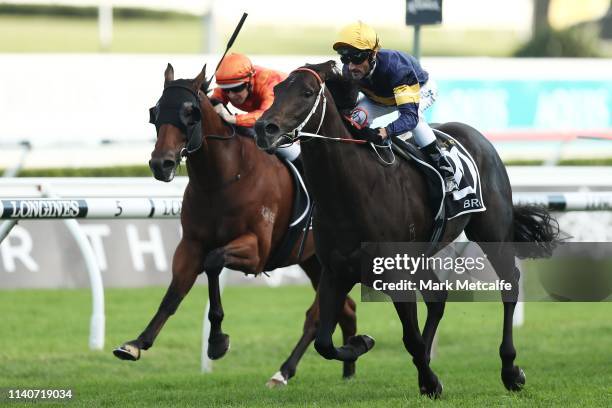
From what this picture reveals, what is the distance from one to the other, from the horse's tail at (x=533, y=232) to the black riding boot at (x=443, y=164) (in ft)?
3.08

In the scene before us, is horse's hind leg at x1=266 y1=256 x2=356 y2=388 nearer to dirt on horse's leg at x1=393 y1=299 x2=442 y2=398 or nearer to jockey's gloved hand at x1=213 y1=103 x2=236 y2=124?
dirt on horse's leg at x1=393 y1=299 x2=442 y2=398

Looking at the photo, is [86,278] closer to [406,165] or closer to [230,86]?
[230,86]

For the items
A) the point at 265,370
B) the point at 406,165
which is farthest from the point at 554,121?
the point at 406,165

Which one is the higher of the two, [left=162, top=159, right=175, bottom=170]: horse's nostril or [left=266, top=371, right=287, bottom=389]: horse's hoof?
[left=162, top=159, right=175, bottom=170]: horse's nostril

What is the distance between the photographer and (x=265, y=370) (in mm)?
7363

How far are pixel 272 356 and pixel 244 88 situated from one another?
216 centimetres

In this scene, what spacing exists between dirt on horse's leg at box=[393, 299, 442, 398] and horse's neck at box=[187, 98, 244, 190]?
117 centimetres

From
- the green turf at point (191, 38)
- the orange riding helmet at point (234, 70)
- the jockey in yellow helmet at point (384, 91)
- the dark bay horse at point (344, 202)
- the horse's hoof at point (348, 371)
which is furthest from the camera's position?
the green turf at point (191, 38)

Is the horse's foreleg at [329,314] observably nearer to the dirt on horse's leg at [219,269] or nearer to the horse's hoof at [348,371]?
the dirt on horse's leg at [219,269]

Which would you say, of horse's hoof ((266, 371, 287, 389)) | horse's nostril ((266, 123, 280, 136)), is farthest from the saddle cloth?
horse's hoof ((266, 371, 287, 389))

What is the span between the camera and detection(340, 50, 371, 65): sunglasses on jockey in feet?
18.1

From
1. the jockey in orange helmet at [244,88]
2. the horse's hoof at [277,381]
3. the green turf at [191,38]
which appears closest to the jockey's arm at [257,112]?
the jockey in orange helmet at [244,88]

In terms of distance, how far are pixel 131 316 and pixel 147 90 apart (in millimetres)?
4765

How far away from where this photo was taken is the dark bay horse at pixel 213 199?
5.86m
